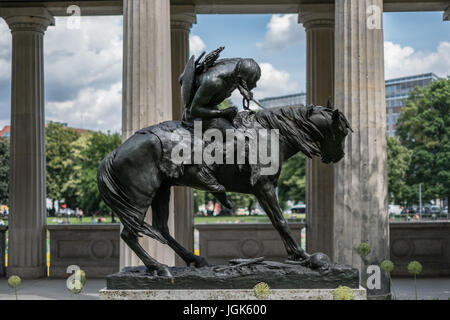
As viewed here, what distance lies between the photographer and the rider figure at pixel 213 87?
988 centimetres

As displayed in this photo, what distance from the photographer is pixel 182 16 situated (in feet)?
93.8

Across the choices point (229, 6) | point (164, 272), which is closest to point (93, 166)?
point (229, 6)

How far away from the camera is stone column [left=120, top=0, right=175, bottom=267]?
18.1 metres

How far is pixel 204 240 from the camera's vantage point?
3023 centimetres

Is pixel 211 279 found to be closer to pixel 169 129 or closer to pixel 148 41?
pixel 169 129

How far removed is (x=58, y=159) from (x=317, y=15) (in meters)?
78.9

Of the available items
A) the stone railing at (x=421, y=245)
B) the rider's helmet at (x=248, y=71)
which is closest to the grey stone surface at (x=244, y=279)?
the rider's helmet at (x=248, y=71)

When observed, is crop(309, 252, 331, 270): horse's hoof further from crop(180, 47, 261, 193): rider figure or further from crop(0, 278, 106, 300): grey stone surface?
crop(0, 278, 106, 300): grey stone surface

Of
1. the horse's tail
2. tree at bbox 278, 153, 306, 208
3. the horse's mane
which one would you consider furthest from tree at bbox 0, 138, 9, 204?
the horse's mane

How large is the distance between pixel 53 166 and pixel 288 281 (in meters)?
95.2

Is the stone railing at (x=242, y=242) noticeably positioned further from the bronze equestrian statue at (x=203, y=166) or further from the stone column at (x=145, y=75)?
the bronze equestrian statue at (x=203, y=166)

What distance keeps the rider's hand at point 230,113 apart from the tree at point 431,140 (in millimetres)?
61817

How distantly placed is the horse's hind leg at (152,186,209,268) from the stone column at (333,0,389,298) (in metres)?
9.24

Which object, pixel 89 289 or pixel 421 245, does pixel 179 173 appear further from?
pixel 421 245
